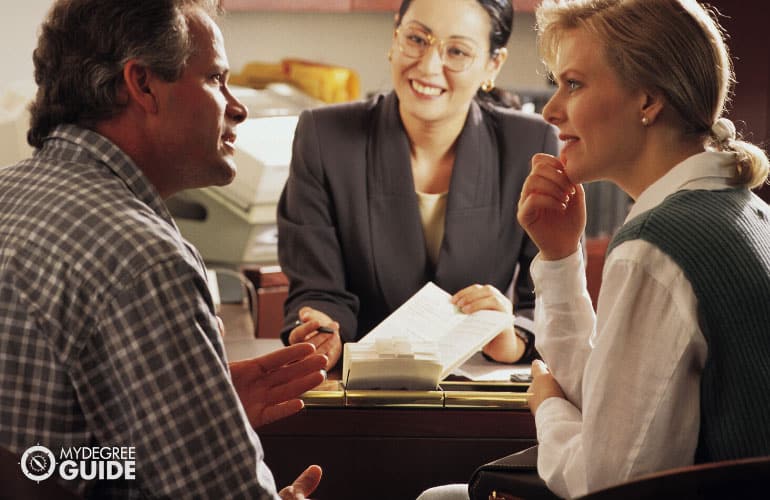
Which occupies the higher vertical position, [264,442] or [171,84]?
[171,84]

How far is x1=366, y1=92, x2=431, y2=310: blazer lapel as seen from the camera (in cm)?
218

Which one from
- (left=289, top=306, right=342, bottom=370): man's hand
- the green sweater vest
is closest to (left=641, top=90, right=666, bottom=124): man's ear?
the green sweater vest

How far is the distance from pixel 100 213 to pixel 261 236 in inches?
70.7

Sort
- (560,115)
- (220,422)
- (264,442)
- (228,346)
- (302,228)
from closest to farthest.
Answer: (220,422) → (560,115) → (264,442) → (228,346) → (302,228)

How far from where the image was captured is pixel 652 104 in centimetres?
127

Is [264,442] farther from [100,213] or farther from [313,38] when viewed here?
[313,38]

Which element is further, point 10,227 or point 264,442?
point 264,442

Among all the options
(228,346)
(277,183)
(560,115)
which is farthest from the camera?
(277,183)

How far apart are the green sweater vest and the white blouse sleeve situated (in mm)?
13

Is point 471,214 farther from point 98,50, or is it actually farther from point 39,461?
point 39,461

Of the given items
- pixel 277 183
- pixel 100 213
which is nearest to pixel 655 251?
pixel 100 213

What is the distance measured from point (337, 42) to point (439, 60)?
75.8 inches

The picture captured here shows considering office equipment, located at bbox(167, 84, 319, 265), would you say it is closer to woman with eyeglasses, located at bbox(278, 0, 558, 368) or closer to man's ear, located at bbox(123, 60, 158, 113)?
woman with eyeglasses, located at bbox(278, 0, 558, 368)

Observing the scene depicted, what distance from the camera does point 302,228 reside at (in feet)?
7.11
